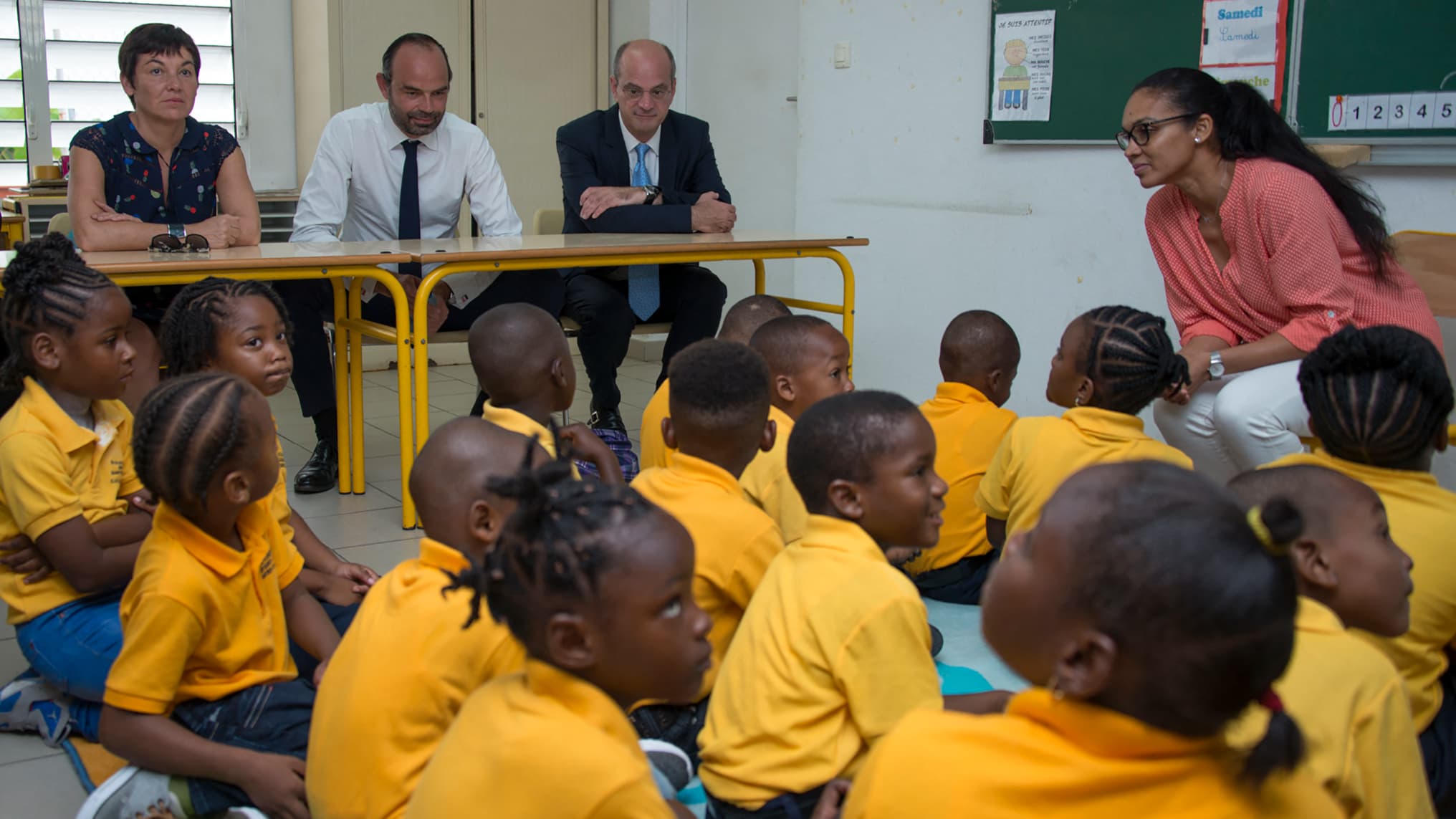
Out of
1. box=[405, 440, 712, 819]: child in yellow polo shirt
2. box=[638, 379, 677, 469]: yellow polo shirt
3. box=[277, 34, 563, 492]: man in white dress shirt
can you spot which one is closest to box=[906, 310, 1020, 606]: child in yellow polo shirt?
box=[638, 379, 677, 469]: yellow polo shirt

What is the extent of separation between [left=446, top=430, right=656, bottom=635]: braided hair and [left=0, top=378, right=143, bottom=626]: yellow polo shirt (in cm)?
109

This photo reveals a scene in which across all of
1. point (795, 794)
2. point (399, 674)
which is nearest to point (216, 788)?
point (399, 674)

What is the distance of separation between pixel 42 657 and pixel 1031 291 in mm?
3374

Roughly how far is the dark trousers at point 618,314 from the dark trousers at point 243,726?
2.21 metres

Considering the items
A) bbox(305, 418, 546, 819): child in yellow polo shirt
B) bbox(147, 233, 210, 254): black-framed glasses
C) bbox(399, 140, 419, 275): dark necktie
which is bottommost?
bbox(305, 418, 546, 819): child in yellow polo shirt

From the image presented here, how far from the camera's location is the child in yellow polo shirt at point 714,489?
1850mm

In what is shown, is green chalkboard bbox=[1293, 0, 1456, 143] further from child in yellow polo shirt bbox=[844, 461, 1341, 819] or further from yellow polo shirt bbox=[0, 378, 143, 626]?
yellow polo shirt bbox=[0, 378, 143, 626]

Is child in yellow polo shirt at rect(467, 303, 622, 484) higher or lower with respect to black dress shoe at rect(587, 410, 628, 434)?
higher

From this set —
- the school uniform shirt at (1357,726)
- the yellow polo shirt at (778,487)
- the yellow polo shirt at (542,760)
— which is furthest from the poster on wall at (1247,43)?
the yellow polo shirt at (542,760)

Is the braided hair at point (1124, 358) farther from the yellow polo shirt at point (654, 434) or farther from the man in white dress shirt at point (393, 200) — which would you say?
the man in white dress shirt at point (393, 200)

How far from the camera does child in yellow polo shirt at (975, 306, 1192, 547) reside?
93.2 inches

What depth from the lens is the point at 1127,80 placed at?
13.1ft

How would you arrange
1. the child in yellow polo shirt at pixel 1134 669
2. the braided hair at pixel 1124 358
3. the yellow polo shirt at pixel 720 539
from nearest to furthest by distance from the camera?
the child in yellow polo shirt at pixel 1134 669 < the yellow polo shirt at pixel 720 539 < the braided hair at pixel 1124 358

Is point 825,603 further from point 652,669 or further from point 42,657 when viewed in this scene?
point 42,657
